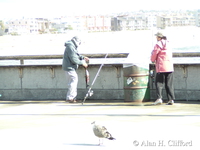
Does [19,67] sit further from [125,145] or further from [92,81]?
[125,145]

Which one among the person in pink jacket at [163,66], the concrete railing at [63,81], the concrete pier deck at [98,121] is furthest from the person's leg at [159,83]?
the concrete railing at [63,81]

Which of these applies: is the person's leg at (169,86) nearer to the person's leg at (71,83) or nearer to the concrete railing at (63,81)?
the concrete railing at (63,81)

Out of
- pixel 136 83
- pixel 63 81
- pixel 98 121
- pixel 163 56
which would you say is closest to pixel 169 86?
pixel 163 56

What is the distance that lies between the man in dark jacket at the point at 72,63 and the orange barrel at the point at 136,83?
3.30ft

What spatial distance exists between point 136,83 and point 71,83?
57.7 inches

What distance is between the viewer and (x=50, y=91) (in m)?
13.3

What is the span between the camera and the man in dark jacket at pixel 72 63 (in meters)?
12.2

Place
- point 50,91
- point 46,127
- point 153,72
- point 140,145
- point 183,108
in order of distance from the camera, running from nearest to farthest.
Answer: point 140,145
point 46,127
point 183,108
point 153,72
point 50,91

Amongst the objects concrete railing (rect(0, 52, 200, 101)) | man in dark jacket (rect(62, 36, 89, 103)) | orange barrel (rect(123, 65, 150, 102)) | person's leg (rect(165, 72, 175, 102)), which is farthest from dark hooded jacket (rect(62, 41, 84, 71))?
person's leg (rect(165, 72, 175, 102))

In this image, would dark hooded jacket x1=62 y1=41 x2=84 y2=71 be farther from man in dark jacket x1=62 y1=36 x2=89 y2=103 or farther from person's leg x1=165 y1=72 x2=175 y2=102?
person's leg x1=165 y1=72 x2=175 y2=102

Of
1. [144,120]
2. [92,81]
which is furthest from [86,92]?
[144,120]

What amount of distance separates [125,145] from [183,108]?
3844 mm

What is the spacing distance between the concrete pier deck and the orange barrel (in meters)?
0.26

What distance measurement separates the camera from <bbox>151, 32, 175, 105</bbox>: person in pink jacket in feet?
37.8
